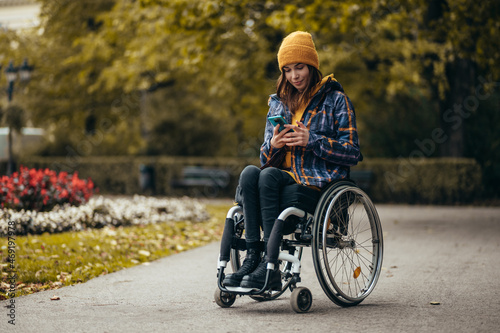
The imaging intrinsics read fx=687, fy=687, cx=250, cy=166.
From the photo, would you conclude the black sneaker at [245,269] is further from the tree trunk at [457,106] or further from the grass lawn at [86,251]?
the tree trunk at [457,106]

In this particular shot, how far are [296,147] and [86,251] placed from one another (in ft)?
10.9

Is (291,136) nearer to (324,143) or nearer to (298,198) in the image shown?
(324,143)

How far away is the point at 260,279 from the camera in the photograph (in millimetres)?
4188

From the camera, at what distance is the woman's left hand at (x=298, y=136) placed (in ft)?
14.3

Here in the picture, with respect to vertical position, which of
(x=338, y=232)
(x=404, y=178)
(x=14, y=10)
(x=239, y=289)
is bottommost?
(x=404, y=178)

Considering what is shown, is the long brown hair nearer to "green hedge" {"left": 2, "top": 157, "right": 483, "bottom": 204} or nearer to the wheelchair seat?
the wheelchair seat

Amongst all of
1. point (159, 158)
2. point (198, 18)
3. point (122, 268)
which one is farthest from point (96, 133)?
point (122, 268)

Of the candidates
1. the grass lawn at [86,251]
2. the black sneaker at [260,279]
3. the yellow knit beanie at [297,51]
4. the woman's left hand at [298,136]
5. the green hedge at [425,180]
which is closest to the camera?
the black sneaker at [260,279]

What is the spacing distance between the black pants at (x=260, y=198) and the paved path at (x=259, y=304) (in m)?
0.53

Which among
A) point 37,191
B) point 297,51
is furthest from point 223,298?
point 37,191

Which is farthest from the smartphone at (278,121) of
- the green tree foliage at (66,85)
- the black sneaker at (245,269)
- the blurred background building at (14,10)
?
the blurred background building at (14,10)

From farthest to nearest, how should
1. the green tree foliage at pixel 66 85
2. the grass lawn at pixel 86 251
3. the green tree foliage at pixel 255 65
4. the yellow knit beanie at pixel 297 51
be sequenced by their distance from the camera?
the green tree foliage at pixel 66 85 → the green tree foliage at pixel 255 65 → the grass lawn at pixel 86 251 → the yellow knit beanie at pixel 297 51

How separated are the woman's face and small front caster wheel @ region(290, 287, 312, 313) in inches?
53.7

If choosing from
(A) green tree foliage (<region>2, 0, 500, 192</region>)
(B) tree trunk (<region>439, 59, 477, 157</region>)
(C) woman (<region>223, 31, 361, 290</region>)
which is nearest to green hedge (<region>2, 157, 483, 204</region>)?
(B) tree trunk (<region>439, 59, 477, 157</region>)
